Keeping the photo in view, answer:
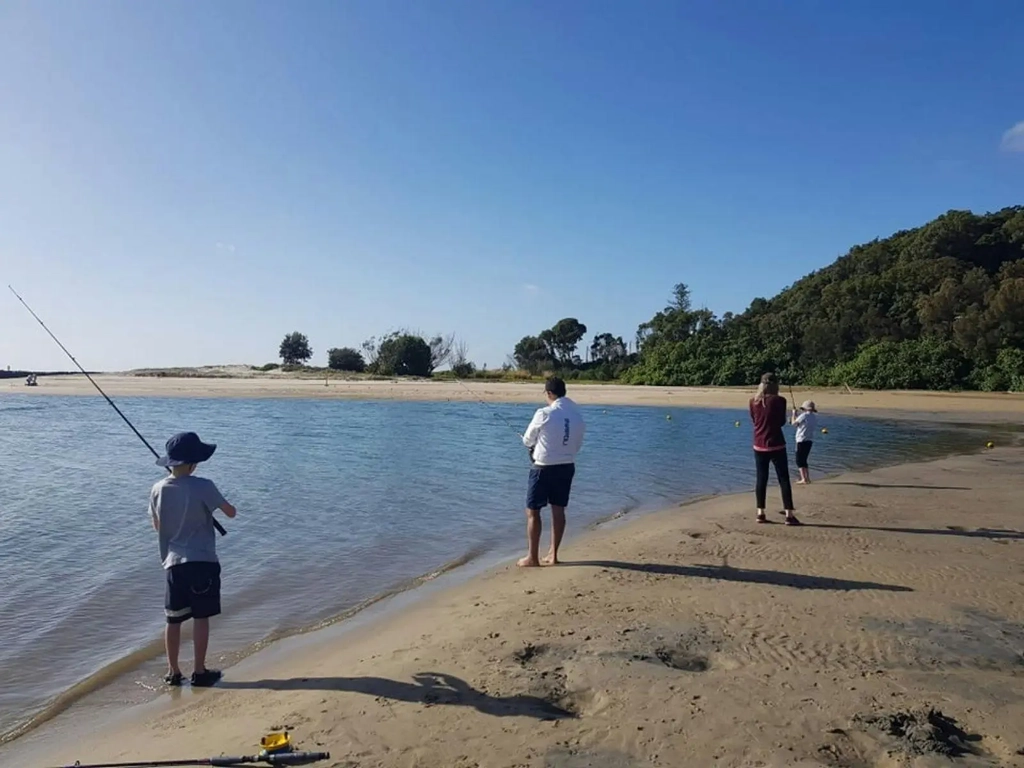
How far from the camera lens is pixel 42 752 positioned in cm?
412

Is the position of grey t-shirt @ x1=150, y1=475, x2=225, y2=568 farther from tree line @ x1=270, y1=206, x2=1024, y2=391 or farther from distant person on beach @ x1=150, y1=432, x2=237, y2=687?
tree line @ x1=270, y1=206, x2=1024, y2=391

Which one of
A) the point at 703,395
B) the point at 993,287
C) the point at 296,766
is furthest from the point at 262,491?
the point at 993,287

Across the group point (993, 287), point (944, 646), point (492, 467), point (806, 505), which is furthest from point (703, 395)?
point (944, 646)

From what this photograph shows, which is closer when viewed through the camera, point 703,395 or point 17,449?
point 17,449

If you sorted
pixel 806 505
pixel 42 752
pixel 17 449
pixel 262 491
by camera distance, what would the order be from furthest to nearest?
pixel 17 449
pixel 262 491
pixel 806 505
pixel 42 752

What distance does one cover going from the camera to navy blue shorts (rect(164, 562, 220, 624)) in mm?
4883

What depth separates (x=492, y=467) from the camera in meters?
16.3

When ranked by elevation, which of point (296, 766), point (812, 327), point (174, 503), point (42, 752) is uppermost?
point (812, 327)

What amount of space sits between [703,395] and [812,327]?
1463 centimetres

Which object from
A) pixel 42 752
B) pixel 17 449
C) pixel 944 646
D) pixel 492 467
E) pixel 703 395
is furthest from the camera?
pixel 703 395

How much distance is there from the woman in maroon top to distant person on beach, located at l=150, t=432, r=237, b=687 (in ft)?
21.4

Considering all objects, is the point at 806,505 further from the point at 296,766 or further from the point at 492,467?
the point at 296,766

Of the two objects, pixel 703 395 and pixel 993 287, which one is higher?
pixel 993 287

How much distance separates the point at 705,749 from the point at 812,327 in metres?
56.1
